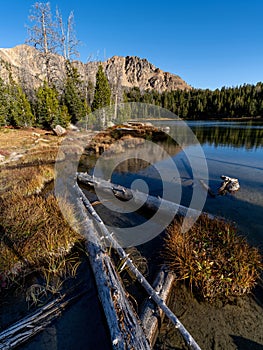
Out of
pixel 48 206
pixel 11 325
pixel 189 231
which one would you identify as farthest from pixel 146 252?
pixel 48 206

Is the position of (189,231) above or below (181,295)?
above

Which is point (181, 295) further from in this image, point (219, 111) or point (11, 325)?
point (219, 111)

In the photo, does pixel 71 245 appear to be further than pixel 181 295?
Yes

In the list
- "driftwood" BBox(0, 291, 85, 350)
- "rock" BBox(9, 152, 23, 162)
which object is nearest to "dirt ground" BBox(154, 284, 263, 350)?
"driftwood" BBox(0, 291, 85, 350)

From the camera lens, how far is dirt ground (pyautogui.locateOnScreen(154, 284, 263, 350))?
2.97 meters

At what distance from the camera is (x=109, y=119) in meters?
39.2

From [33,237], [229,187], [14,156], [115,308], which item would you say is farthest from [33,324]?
[14,156]

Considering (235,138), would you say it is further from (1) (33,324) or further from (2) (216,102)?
(2) (216,102)

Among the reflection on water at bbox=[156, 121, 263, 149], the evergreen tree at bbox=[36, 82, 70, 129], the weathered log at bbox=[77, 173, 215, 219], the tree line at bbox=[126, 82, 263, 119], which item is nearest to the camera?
the weathered log at bbox=[77, 173, 215, 219]

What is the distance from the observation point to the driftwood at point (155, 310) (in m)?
2.99

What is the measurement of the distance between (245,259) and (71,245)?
469cm

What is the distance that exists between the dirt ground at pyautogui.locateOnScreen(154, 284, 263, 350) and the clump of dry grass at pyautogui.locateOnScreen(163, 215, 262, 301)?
0.70 ft

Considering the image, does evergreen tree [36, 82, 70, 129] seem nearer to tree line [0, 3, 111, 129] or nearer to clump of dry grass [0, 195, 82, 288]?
tree line [0, 3, 111, 129]

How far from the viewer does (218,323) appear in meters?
3.29
